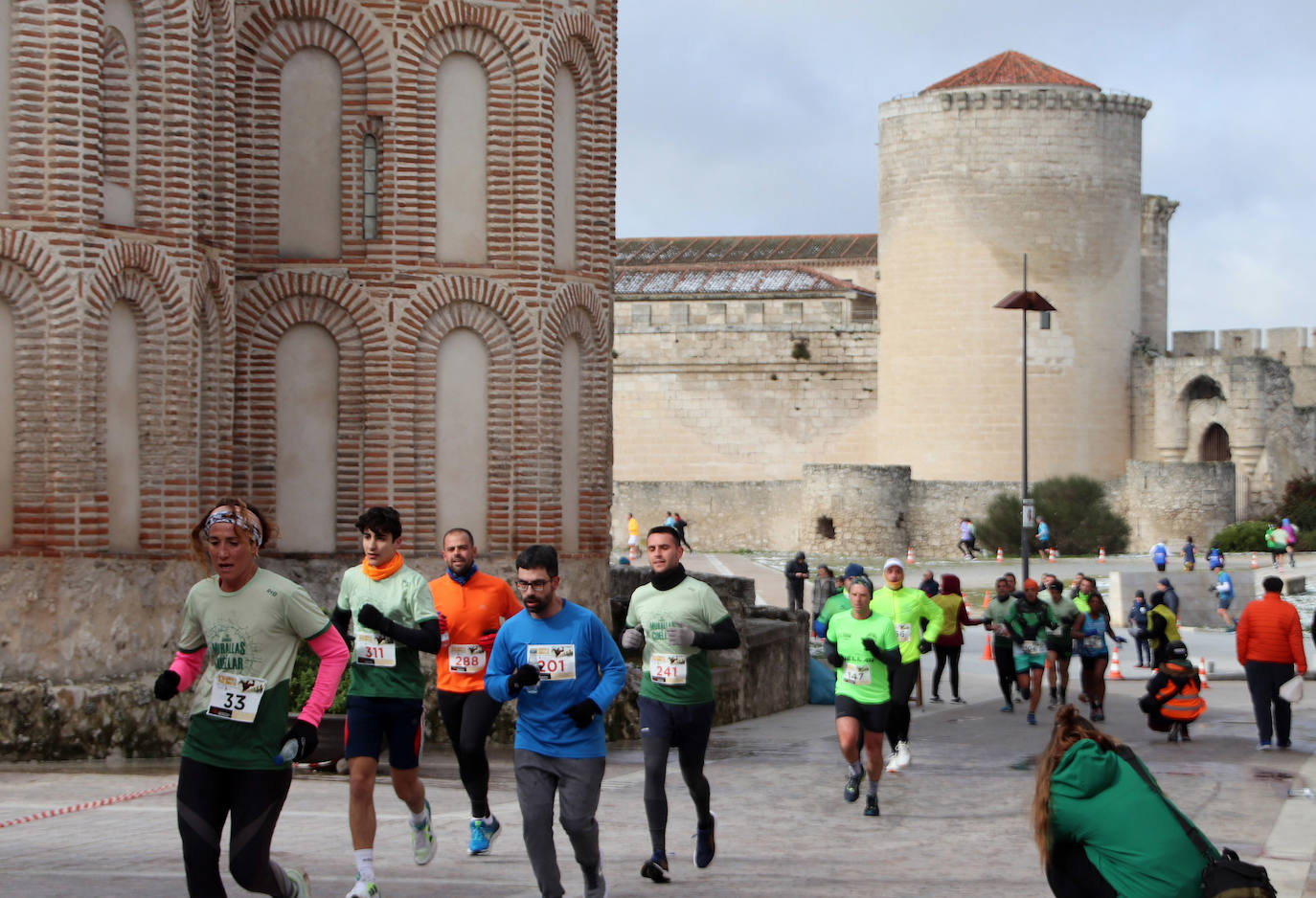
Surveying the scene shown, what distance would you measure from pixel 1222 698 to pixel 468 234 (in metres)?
9.51

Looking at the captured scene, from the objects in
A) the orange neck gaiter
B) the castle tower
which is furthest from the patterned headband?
the castle tower

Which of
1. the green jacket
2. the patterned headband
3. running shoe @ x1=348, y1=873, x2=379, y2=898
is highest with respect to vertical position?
the patterned headband

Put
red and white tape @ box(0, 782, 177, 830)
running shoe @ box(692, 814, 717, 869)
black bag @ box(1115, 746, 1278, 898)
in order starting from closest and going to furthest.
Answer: black bag @ box(1115, 746, 1278, 898), running shoe @ box(692, 814, 717, 869), red and white tape @ box(0, 782, 177, 830)

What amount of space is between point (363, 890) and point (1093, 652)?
11.4 m

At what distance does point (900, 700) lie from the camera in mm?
13453

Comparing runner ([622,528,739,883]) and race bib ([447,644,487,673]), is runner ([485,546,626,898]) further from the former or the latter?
race bib ([447,644,487,673])

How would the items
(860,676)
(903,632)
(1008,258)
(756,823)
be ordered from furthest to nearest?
1. (1008,258)
2. (903,632)
3. (860,676)
4. (756,823)

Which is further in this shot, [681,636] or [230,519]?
[681,636]

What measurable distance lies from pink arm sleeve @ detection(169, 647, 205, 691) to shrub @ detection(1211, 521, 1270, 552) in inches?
1816

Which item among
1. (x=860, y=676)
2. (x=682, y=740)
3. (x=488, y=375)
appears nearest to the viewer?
(x=682, y=740)

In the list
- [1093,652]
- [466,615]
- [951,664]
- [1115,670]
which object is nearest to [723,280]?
[1115,670]

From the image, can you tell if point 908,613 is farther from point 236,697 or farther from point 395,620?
point 236,697

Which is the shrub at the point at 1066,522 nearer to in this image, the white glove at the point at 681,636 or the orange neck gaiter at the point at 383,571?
the white glove at the point at 681,636

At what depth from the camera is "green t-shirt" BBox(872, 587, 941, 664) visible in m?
13.8
